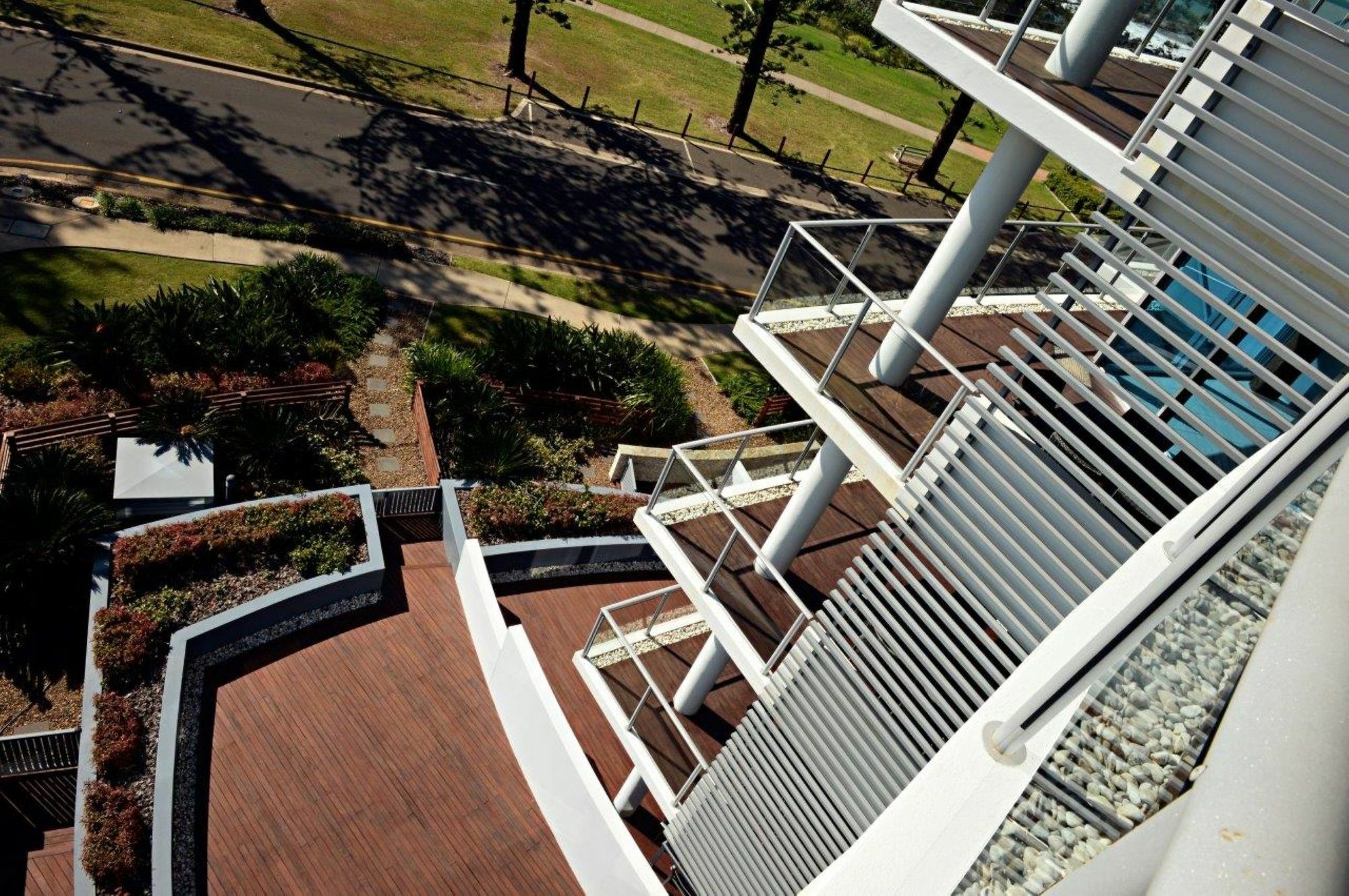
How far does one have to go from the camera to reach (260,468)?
582 inches

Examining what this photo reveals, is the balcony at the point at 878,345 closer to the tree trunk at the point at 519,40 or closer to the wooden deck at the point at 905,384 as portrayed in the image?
the wooden deck at the point at 905,384

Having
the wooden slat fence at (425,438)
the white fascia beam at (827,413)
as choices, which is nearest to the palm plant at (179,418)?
the wooden slat fence at (425,438)

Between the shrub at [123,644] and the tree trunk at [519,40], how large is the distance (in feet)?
75.3

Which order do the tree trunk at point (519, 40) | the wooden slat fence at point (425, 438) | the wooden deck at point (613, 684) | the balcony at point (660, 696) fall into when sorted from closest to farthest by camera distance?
the balcony at point (660, 696)
the wooden deck at point (613, 684)
the wooden slat fence at point (425, 438)
the tree trunk at point (519, 40)

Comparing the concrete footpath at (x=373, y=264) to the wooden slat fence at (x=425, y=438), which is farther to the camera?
the concrete footpath at (x=373, y=264)

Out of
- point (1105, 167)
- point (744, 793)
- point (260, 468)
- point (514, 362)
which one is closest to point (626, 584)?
point (514, 362)

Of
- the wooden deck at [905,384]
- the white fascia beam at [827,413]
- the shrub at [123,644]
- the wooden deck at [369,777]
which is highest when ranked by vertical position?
the wooden deck at [905,384]

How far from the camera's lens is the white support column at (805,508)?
28.3ft

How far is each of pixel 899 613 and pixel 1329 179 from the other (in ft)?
12.6

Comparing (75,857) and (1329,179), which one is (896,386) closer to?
(1329,179)

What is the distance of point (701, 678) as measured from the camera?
10.1 metres

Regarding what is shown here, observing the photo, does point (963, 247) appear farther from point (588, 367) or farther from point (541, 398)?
point (588, 367)

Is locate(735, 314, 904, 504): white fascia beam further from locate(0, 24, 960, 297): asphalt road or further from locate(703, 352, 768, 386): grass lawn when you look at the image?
locate(0, 24, 960, 297): asphalt road

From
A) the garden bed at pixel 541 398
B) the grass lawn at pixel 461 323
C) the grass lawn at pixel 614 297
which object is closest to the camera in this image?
the garden bed at pixel 541 398
